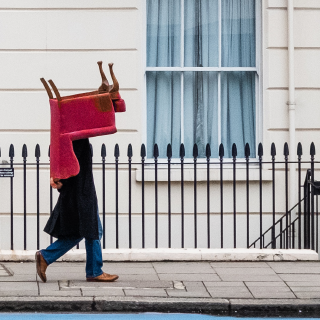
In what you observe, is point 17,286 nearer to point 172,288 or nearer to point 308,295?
point 172,288

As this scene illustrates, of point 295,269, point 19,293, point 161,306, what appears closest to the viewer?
point 161,306

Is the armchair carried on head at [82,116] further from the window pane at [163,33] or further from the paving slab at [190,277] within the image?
the window pane at [163,33]

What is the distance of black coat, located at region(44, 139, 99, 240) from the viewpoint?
20.8 feet

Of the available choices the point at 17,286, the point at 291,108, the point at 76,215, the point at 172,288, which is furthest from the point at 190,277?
the point at 291,108

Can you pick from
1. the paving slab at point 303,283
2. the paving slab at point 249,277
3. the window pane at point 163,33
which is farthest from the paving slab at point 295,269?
the window pane at point 163,33

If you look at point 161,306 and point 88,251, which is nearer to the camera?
point 161,306

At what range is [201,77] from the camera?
30.2ft

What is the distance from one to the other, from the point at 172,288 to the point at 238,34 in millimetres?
4124

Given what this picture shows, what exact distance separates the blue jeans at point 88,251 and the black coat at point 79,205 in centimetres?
7

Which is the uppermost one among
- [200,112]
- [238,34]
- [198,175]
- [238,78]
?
[238,34]

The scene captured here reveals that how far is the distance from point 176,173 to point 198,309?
10.5 feet

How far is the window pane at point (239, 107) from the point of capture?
9242 mm

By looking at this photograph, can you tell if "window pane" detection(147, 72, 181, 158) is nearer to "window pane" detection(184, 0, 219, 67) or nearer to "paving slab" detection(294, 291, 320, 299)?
"window pane" detection(184, 0, 219, 67)

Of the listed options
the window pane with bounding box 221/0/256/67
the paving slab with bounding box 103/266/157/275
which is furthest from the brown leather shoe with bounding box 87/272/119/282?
the window pane with bounding box 221/0/256/67
